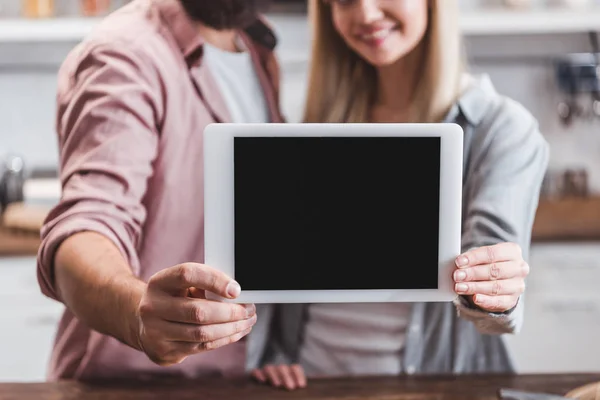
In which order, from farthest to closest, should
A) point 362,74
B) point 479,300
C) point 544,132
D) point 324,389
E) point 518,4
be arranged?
point 544,132, point 518,4, point 362,74, point 324,389, point 479,300

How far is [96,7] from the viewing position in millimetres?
2303

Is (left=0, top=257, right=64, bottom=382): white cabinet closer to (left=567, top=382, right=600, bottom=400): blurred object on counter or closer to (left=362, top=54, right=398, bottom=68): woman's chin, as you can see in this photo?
(left=362, top=54, right=398, bottom=68): woman's chin

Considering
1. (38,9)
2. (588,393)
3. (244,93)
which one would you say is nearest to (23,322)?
(38,9)

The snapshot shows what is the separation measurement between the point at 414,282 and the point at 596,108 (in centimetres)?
195

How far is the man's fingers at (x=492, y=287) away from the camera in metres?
0.95

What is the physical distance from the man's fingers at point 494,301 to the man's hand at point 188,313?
0.93 ft

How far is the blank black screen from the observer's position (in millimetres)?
942

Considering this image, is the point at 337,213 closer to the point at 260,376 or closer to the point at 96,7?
the point at 260,376

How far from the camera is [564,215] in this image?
7.76 feet

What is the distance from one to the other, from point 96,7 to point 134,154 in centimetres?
118

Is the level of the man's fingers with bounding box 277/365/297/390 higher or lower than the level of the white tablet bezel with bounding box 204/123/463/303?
lower

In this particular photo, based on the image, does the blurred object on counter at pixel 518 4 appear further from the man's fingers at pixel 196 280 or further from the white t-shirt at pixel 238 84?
the man's fingers at pixel 196 280

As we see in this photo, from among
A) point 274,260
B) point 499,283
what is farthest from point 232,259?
point 499,283

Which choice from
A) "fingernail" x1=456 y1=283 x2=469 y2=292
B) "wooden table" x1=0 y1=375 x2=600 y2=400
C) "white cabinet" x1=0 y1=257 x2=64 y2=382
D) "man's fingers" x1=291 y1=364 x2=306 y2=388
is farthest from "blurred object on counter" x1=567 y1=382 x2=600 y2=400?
"white cabinet" x1=0 y1=257 x2=64 y2=382
